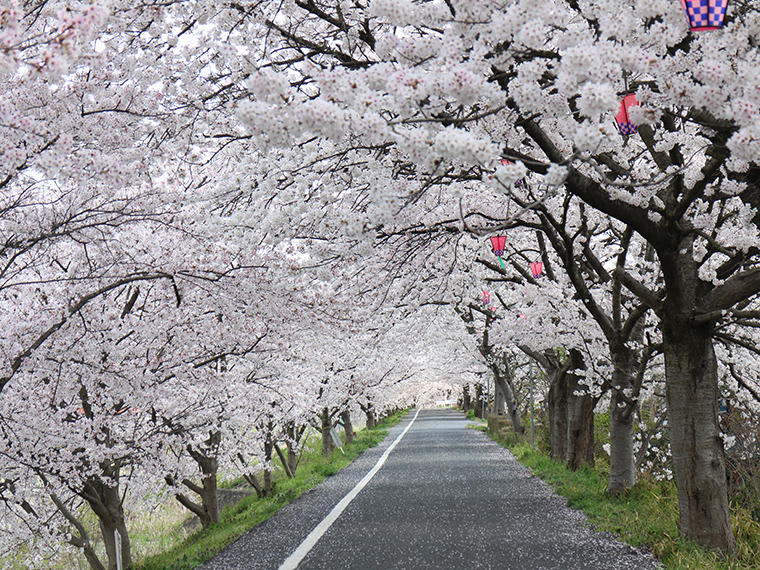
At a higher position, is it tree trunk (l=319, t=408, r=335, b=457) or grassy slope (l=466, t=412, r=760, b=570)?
grassy slope (l=466, t=412, r=760, b=570)

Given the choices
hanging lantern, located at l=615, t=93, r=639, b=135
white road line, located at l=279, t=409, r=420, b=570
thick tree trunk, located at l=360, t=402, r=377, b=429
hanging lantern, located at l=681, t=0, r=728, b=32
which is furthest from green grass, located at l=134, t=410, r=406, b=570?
thick tree trunk, located at l=360, t=402, r=377, b=429

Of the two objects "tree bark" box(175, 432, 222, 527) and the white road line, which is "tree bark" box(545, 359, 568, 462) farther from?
"tree bark" box(175, 432, 222, 527)

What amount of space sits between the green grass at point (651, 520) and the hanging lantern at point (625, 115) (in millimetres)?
3962

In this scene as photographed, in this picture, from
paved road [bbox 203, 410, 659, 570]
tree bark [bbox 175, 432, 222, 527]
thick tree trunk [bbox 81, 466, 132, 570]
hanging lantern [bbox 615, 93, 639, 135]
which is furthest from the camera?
tree bark [bbox 175, 432, 222, 527]

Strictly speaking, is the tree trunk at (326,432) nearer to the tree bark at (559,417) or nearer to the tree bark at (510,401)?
the tree bark at (510,401)

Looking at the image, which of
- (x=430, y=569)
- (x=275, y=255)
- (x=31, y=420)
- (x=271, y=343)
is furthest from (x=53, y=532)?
(x=430, y=569)

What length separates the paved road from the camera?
20.9 feet

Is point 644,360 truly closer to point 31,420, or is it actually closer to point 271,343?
point 271,343

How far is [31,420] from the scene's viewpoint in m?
7.70

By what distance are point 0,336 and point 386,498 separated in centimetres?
672

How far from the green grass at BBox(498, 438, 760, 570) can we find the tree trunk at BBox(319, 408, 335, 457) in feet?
39.6

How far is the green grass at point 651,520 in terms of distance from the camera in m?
5.99

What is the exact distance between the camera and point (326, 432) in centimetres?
2386

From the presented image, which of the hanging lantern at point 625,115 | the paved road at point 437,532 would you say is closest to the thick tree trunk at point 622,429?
the paved road at point 437,532
